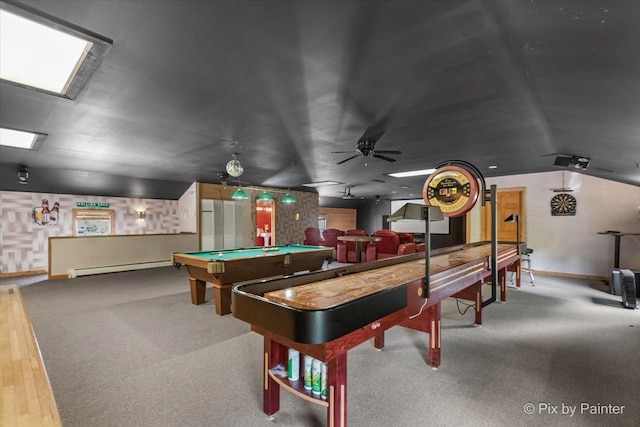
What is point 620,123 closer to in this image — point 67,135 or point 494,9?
point 494,9

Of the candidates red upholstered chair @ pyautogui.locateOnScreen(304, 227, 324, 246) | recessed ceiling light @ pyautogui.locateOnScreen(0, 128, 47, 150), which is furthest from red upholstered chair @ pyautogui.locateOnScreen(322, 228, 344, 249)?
recessed ceiling light @ pyautogui.locateOnScreen(0, 128, 47, 150)

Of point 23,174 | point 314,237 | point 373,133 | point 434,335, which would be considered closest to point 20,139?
point 23,174

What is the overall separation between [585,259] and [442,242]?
5.53 metres

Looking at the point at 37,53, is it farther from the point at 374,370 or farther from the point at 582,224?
the point at 582,224

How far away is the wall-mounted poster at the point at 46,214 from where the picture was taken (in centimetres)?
748

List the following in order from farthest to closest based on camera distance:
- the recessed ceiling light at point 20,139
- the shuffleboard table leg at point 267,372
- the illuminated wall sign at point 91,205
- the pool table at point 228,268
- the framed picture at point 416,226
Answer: the framed picture at point 416,226 < the illuminated wall sign at point 91,205 < the recessed ceiling light at point 20,139 < the pool table at point 228,268 < the shuffleboard table leg at point 267,372

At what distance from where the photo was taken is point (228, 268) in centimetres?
404

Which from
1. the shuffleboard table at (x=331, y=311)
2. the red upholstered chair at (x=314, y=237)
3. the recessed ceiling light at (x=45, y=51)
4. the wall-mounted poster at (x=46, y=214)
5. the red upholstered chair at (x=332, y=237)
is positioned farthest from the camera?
the red upholstered chair at (x=314, y=237)

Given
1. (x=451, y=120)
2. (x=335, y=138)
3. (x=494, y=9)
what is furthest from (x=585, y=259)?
(x=494, y=9)

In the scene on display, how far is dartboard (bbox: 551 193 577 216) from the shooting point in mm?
6867

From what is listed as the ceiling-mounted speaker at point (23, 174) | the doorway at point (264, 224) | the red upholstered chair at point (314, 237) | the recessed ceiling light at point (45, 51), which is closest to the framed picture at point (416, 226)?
the red upholstered chair at point (314, 237)

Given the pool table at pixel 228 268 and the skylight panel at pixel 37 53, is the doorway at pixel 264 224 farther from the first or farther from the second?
the skylight panel at pixel 37 53

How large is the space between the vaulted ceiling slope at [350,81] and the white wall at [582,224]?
5.24 feet

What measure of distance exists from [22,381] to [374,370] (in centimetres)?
245
